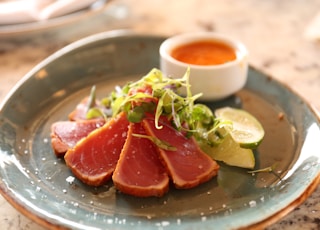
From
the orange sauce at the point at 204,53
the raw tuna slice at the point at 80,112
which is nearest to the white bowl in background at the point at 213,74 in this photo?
the orange sauce at the point at 204,53

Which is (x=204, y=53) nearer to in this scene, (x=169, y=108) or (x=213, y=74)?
(x=213, y=74)

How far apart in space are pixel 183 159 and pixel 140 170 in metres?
0.13

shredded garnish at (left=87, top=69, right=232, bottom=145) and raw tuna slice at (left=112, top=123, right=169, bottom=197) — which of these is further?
shredded garnish at (left=87, top=69, right=232, bottom=145)

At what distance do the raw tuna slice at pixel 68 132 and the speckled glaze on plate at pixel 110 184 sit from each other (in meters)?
0.04

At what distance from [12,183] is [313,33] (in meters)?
1.65

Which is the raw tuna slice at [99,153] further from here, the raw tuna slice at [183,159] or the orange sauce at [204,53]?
the orange sauce at [204,53]

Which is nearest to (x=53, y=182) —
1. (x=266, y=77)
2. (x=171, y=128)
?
(x=171, y=128)

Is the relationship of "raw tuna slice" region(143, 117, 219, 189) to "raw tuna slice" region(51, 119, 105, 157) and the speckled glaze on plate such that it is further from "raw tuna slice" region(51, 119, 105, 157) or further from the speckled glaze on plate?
"raw tuna slice" region(51, 119, 105, 157)

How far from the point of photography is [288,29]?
258 centimetres

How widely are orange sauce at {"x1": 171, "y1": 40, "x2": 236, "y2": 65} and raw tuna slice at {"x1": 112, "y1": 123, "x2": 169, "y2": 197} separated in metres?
0.47

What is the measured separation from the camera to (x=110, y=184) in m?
1.48

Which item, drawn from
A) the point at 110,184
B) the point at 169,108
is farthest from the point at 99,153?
the point at 169,108

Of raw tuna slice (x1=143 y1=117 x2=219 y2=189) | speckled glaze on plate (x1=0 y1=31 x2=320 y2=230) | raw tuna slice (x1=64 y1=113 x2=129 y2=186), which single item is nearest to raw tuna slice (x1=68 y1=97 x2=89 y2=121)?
speckled glaze on plate (x1=0 y1=31 x2=320 y2=230)

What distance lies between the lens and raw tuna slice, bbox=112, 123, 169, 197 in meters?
1.42
